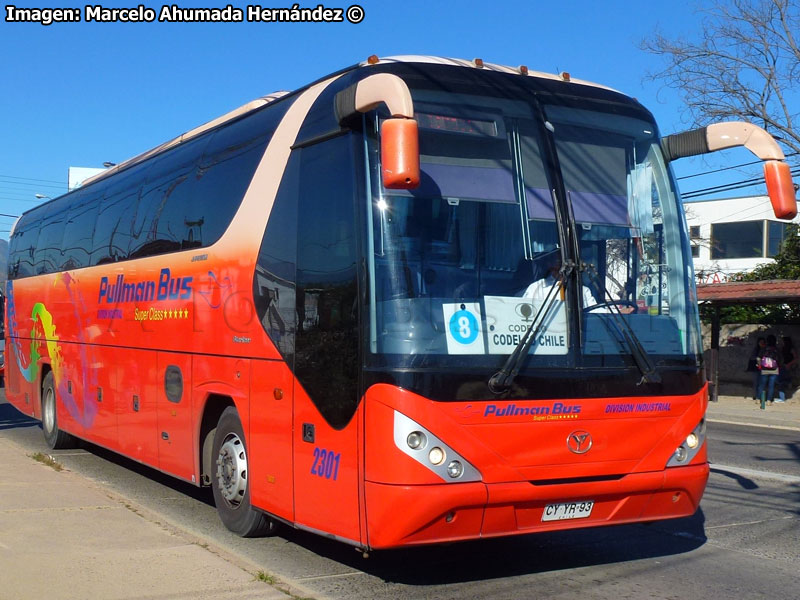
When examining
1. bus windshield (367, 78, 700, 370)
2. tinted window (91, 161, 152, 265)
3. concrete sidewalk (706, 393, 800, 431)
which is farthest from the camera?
concrete sidewalk (706, 393, 800, 431)

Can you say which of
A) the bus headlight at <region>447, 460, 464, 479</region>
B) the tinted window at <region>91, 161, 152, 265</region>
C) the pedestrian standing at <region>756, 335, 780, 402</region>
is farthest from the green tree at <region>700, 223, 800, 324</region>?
the bus headlight at <region>447, 460, 464, 479</region>

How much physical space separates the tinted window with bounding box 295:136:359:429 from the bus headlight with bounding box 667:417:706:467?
2290 mm

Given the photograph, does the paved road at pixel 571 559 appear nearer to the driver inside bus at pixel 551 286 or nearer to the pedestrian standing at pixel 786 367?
the driver inside bus at pixel 551 286

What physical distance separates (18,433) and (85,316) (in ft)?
16.3

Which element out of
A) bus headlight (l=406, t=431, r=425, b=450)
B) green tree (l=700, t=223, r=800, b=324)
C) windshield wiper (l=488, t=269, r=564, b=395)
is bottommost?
bus headlight (l=406, t=431, r=425, b=450)

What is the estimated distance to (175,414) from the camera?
30.0ft

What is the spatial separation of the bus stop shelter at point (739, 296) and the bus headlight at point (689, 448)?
15502 mm

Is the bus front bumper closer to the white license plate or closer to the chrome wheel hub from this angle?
the white license plate

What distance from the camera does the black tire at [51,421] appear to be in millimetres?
13773

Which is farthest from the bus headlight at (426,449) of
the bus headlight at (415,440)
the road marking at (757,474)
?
the road marking at (757,474)

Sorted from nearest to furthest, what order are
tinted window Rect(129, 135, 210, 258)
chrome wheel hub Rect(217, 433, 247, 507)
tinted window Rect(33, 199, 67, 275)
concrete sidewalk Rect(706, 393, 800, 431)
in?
chrome wheel hub Rect(217, 433, 247, 507) < tinted window Rect(129, 135, 210, 258) < tinted window Rect(33, 199, 67, 275) < concrete sidewalk Rect(706, 393, 800, 431)

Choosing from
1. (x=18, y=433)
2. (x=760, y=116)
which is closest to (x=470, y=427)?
(x=18, y=433)

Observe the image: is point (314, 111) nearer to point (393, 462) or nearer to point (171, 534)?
point (393, 462)

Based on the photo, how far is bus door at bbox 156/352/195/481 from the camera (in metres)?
8.82
